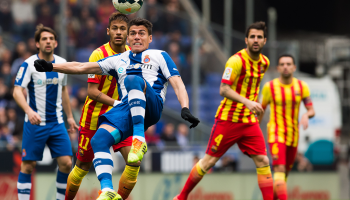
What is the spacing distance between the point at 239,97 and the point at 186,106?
61.4 inches

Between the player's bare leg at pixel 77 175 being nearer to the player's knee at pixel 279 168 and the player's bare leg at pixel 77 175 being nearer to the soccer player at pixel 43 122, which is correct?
the soccer player at pixel 43 122

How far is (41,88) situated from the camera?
7277 millimetres

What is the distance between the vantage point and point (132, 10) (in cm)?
663

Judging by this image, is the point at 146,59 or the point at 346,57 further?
the point at 346,57

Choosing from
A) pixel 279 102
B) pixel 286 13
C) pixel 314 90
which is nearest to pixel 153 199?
pixel 279 102

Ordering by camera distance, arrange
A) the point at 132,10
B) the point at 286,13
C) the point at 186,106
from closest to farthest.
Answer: the point at 186,106 → the point at 132,10 → the point at 286,13

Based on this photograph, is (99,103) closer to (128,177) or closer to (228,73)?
(128,177)

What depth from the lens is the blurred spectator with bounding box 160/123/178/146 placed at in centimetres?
1244

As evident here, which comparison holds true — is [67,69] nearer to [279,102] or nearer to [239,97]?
[239,97]

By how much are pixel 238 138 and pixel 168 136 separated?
5492mm

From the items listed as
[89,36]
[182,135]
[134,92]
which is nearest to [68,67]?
[134,92]

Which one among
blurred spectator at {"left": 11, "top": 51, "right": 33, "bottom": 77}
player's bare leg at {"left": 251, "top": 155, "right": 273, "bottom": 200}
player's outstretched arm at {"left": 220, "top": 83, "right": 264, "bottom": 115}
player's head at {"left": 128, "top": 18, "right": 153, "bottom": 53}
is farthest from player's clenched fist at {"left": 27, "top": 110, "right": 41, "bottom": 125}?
blurred spectator at {"left": 11, "top": 51, "right": 33, "bottom": 77}

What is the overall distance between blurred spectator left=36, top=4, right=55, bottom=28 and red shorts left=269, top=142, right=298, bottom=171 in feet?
24.0

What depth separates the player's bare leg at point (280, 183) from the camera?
774 centimetres
